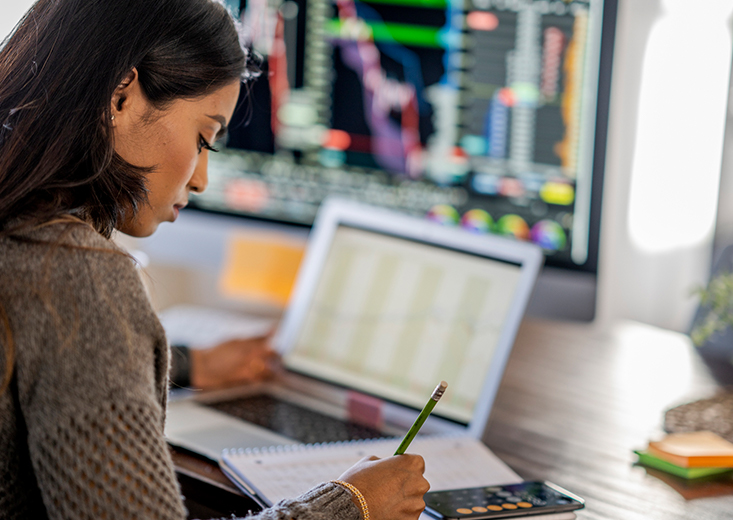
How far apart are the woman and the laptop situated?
0.92 ft

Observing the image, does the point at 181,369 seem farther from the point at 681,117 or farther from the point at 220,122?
the point at 681,117

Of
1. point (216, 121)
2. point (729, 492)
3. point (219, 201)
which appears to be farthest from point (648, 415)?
point (219, 201)

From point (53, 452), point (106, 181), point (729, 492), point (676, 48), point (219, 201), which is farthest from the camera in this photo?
point (219, 201)

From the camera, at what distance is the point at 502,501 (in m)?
0.66

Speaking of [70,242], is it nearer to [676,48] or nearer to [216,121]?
[216,121]

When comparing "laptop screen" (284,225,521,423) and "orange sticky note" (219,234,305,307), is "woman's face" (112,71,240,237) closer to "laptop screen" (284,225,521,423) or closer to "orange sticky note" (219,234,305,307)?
"laptop screen" (284,225,521,423)

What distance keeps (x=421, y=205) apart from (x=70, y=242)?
0.87m

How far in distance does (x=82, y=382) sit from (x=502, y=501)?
390mm

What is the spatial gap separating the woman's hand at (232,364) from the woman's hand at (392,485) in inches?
18.2

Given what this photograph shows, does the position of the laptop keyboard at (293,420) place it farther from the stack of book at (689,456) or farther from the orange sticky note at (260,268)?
the orange sticky note at (260,268)

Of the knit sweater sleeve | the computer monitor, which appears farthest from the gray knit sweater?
the computer monitor

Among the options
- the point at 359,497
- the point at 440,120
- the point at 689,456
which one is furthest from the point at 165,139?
the point at 440,120

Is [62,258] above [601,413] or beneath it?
above

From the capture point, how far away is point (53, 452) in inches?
18.4
